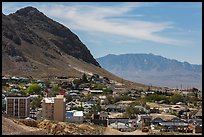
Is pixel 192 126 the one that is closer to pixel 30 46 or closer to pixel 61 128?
pixel 61 128

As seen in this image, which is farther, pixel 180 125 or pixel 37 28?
pixel 37 28

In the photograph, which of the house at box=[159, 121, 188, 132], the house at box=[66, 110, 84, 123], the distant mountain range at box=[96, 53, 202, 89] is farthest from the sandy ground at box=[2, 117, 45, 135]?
the distant mountain range at box=[96, 53, 202, 89]

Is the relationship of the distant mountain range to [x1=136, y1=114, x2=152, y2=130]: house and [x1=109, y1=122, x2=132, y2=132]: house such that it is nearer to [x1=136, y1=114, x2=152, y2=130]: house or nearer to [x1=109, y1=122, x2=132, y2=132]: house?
[x1=136, y1=114, x2=152, y2=130]: house

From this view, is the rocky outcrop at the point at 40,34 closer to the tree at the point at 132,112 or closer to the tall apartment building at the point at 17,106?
the tree at the point at 132,112

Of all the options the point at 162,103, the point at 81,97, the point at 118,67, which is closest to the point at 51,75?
the point at 81,97

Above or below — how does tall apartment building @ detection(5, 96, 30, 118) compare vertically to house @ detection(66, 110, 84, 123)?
above
